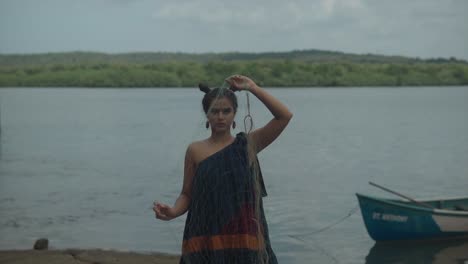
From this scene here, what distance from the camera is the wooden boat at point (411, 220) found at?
13406 mm

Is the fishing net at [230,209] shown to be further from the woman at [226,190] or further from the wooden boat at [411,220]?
the wooden boat at [411,220]

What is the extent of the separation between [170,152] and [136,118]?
26.2 metres

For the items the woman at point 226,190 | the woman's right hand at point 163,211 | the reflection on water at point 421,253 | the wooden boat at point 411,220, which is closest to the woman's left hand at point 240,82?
the woman at point 226,190

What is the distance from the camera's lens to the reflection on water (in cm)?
1354

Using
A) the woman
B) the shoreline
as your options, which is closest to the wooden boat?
the shoreline

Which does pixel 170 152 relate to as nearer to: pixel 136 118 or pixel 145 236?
pixel 145 236

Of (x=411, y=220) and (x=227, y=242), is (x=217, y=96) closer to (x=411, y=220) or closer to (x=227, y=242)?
(x=227, y=242)

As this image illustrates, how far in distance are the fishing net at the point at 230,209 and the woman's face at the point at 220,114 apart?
21 mm

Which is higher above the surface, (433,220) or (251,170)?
(251,170)

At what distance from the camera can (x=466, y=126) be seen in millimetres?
52406

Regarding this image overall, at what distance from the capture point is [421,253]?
13820 mm

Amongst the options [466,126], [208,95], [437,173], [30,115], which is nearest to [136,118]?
[30,115]

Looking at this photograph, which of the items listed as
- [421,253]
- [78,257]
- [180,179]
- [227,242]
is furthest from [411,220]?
[180,179]

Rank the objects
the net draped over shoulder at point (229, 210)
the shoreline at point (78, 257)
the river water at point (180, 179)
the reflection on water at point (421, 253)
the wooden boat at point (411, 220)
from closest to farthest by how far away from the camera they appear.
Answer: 1. the net draped over shoulder at point (229, 210)
2. the shoreline at point (78, 257)
3. the wooden boat at point (411, 220)
4. the reflection on water at point (421, 253)
5. the river water at point (180, 179)
